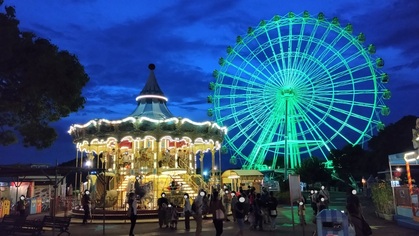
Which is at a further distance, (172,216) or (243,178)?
(243,178)

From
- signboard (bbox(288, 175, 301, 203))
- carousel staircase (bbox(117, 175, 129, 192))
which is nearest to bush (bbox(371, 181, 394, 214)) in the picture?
signboard (bbox(288, 175, 301, 203))

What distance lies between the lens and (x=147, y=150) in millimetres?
22500

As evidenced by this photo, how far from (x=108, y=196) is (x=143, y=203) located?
6.96ft

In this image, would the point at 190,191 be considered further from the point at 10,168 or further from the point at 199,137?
the point at 10,168

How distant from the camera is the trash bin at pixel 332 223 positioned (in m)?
6.11

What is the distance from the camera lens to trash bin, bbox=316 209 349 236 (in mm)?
6113

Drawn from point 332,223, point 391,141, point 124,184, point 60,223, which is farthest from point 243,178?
point 391,141

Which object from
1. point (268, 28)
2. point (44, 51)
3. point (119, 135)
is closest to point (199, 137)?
point (119, 135)

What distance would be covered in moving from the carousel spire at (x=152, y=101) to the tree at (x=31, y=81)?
11.3m

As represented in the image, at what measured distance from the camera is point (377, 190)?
16359 mm

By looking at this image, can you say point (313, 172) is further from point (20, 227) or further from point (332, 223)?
point (332, 223)

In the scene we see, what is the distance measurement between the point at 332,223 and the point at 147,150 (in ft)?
56.8

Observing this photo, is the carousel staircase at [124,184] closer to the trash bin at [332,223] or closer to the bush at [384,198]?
the bush at [384,198]

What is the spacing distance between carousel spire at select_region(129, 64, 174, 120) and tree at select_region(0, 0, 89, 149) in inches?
444
